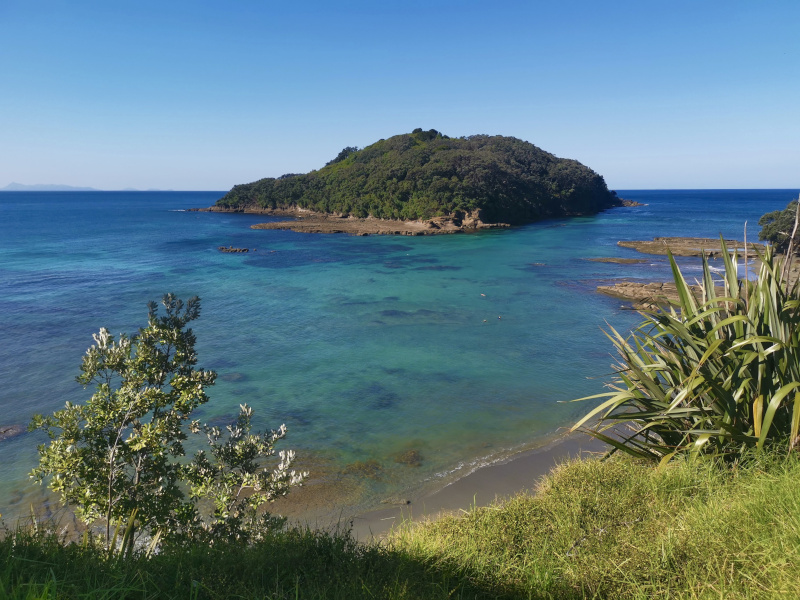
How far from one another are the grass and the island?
64.6 m

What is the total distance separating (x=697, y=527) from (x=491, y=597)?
6.27 feet

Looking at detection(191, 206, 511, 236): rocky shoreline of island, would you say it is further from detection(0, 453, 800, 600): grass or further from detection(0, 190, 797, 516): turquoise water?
detection(0, 453, 800, 600): grass

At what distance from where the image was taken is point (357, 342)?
22219mm

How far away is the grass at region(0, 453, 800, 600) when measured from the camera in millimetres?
3535

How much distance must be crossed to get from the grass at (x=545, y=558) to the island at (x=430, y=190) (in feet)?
212

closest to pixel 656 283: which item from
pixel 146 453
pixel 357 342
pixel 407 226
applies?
pixel 357 342

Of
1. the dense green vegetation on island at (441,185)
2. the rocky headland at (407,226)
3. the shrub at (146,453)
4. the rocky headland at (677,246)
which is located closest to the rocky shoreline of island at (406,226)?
the rocky headland at (407,226)

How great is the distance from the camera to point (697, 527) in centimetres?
437

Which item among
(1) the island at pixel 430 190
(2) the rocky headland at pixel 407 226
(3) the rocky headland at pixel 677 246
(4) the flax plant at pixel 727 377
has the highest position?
(1) the island at pixel 430 190

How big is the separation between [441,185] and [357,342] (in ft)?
198

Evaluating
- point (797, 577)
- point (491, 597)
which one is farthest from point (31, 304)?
point (797, 577)

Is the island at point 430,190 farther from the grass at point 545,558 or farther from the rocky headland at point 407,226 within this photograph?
the grass at point 545,558

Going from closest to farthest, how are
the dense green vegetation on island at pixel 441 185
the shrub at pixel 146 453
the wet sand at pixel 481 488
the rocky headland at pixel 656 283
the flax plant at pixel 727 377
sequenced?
the flax plant at pixel 727 377 < the shrub at pixel 146 453 < the wet sand at pixel 481 488 < the rocky headland at pixel 656 283 < the dense green vegetation on island at pixel 441 185

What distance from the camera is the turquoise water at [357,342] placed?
1319cm
